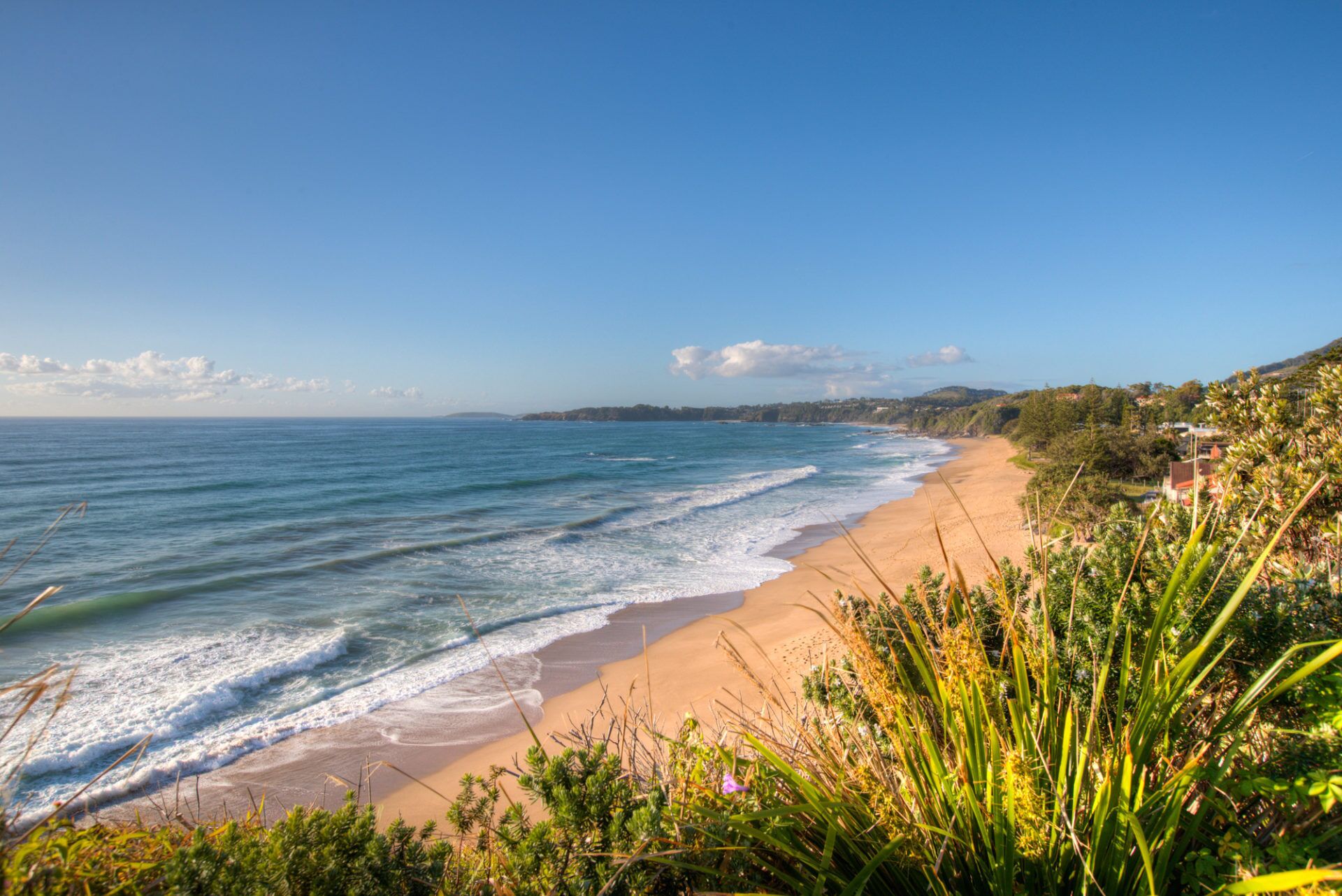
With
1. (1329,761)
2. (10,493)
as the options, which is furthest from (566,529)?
(10,493)

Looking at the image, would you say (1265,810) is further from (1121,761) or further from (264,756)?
(264,756)

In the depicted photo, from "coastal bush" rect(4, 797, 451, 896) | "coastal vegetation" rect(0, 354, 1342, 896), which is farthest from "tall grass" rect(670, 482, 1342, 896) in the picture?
"coastal bush" rect(4, 797, 451, 896)

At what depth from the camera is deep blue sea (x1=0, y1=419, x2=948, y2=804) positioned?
8758 millimetres

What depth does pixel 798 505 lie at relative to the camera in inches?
1114

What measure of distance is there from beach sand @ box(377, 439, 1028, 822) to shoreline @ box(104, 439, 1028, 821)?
3 centimetres

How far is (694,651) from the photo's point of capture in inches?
435

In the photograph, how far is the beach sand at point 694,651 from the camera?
24.2 ft

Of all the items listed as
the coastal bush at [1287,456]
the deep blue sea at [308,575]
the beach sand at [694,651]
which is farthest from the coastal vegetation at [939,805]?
the coastal bush at [1287,456]

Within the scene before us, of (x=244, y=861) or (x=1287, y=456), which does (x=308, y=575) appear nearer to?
(x=244, y=861)

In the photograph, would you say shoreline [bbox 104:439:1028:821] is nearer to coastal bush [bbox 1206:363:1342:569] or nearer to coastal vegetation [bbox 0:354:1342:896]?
coastal vegetation [bbox 0:354:1342:896]

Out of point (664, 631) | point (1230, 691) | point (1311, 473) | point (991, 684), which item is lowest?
point (664, 631)

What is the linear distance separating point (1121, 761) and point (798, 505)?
27053 mm

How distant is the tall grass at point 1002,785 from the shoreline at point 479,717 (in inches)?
108

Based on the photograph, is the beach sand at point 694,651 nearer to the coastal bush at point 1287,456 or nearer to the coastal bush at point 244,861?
the coastal bush at point 244,861
